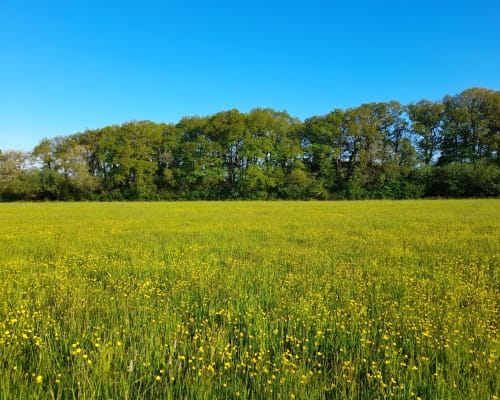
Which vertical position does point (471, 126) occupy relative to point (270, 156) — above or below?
above

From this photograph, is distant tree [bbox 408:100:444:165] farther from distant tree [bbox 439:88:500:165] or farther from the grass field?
the grass field

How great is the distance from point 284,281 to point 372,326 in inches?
82.8

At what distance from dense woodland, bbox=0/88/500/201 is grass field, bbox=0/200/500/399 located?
176 ft

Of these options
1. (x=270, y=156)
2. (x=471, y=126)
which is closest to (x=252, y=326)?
(x=270, y=156)

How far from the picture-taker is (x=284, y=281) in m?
5.76

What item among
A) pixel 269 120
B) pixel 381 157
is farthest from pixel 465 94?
pixel 269 120

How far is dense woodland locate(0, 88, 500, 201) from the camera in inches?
2190

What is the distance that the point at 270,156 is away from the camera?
6550 centimetres

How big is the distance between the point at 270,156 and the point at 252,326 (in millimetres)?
62955

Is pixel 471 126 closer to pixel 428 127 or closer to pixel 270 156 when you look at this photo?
pixel 428 127

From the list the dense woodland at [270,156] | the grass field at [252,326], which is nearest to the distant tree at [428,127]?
the dense woodland at [270,156]

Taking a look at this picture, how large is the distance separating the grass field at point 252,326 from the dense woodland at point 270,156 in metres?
53.7

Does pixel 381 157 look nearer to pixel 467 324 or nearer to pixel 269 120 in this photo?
pixel 269 120

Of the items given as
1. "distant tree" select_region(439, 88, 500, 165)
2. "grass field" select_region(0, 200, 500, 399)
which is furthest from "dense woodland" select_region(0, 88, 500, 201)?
"grass field" select_region(0, 200, 500, 399)
